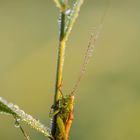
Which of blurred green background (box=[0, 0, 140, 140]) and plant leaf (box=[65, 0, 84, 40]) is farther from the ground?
plant leaf (box=[65, 0, 84, 40])

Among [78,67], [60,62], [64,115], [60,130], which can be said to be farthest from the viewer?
[78,67]

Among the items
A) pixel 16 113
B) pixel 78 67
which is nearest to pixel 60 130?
pixel 16 113

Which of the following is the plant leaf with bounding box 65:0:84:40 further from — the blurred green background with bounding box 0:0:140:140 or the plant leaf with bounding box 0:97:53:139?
the blurred green background with bounding box 0:0:140:140

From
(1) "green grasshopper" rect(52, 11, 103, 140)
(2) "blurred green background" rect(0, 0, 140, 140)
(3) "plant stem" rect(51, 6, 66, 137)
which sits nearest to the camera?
(3) "plant stem" rect(51, 6, 66, 137)

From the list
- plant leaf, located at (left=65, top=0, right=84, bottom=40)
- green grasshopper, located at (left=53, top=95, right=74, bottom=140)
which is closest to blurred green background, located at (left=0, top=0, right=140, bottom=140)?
green grasshopper, located at (left=53, top=95, right=74, bottom=140)

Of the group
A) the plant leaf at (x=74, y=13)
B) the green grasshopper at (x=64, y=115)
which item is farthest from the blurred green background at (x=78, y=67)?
the plant leaf at (x=74, y=13)

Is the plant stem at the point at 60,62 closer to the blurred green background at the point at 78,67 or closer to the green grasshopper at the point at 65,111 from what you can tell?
the green grasshopper at the point at 65,111

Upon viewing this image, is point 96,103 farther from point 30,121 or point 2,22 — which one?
point 30,121

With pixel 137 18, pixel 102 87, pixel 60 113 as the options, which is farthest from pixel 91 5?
pixel 60 113

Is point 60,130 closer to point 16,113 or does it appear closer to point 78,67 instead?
point 16,113
